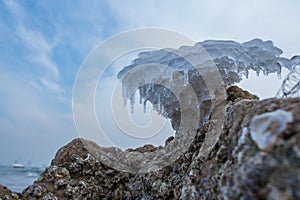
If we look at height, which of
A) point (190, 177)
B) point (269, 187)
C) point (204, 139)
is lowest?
point (269, 187)

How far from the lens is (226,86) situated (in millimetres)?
4809

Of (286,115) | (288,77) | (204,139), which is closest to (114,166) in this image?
(204,139)

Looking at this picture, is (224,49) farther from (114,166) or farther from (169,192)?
(114,166)

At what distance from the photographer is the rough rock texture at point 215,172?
5.29 ft

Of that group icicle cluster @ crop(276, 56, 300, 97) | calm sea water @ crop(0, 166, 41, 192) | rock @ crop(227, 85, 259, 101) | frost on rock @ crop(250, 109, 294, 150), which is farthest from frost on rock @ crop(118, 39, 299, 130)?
calm sea water @ crop(0, 166, 41, 192)

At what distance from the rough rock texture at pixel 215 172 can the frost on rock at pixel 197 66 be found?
0.84 meters

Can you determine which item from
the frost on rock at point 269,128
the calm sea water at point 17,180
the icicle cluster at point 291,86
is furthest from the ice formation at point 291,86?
the calm sea water at point 17,180

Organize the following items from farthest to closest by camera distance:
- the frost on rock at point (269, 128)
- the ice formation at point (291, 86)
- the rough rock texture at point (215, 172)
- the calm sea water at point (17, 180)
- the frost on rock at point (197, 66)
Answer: the calm sea water at point (17, 180), the frost on rock at point (197, 66), the ice formation at point (291, 86), the frost on rock at point (269, 128), the rough rock texture at point (215, 172)

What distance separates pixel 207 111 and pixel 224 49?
1056 millimetres

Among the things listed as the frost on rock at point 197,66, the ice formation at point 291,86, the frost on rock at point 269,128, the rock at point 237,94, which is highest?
the frost on rock at point 197,66

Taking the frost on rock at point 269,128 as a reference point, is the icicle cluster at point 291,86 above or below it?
above

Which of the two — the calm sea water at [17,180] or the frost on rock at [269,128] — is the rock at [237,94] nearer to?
the frost on rock at [269,128]

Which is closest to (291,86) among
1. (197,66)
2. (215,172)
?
(197,66)

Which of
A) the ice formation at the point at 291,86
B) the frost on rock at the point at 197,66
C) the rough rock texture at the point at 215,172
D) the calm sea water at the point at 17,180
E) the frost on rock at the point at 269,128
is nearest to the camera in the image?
the rough rock texture at the point at 215,172
